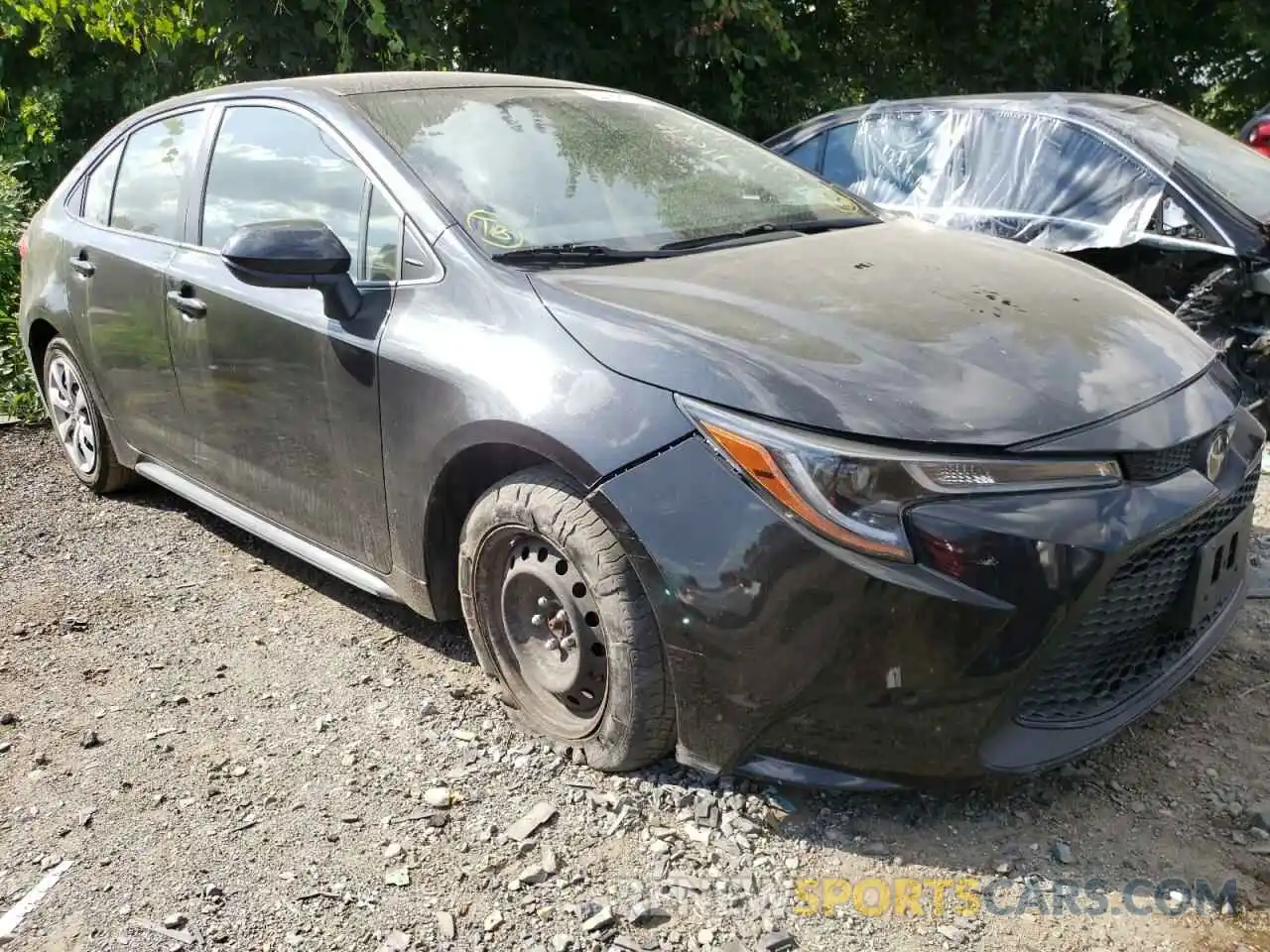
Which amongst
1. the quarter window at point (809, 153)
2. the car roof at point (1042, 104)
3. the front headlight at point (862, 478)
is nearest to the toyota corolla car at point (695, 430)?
the front headlight at point (862, 478)

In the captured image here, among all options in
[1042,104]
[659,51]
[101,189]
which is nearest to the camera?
[101,189]

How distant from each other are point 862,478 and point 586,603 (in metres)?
0.72

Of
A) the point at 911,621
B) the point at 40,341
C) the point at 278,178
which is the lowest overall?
the point at 40,341

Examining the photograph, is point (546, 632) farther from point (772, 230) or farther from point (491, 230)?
point (772, 230)

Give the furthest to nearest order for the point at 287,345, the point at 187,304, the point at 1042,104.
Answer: the point at 1042,104, the point at 187,304, the point at 287,345

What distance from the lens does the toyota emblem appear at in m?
2.47

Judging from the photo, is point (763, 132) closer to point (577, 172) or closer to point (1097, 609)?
point (577, 172)

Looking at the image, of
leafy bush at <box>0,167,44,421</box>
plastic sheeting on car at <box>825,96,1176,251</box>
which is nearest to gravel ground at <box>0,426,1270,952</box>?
plastic sheeting on car at <box>825,96,1176,251</box>

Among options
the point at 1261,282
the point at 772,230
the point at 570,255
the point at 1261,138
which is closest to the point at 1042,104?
the point at 1261,282

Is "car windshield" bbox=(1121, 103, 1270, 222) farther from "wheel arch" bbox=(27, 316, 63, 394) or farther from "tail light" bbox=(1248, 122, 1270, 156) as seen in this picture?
"wheel arch" bbox=(27, 316, 63, 394)

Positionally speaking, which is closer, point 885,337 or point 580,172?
point 885,337

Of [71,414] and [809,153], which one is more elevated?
[809,153]

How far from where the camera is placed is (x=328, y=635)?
347 cm

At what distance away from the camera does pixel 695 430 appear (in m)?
2.27
